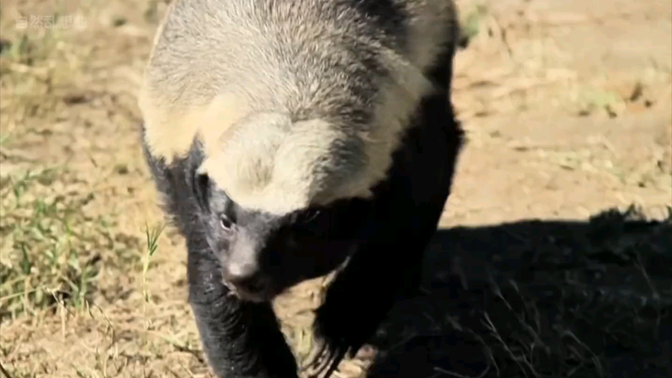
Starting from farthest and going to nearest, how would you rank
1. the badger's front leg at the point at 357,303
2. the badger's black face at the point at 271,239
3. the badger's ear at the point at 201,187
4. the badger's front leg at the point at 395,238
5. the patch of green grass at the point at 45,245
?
the patch of green grass at the point at 45,245, the badger's front leg at the point at 357,303, the badger's front leg at the point at 395,238, the badger's ear at the point at 201,187, the badger's black face at the point at 271,239

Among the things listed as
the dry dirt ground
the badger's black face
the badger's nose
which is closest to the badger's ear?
the badger's black face

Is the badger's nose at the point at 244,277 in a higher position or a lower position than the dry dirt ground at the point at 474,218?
higher

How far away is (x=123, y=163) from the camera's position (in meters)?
5.83

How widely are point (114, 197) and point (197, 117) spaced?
7.06ft

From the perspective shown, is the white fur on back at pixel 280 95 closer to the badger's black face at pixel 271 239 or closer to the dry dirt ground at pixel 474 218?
the badger's black face at pixel 271 239

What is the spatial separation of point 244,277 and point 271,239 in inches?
4.6

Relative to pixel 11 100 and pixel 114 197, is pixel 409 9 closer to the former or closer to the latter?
pixel 114 197

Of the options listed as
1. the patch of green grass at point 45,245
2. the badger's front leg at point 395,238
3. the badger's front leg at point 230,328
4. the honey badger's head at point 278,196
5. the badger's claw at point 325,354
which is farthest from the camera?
the patch of green grass at point 45,245

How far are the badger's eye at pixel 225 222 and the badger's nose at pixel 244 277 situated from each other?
0.11 metres

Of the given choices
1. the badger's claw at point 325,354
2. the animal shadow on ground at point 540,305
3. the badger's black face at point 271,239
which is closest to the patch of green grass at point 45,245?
the badger's claw at point 325,354

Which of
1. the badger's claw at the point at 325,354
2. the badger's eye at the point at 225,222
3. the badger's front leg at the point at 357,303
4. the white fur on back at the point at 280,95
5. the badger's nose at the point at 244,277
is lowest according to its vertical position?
the badger's claw at the point at 325,354

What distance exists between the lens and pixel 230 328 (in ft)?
12.8

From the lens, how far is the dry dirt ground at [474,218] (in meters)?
4.53

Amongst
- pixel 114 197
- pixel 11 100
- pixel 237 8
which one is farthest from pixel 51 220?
pixel 237 8
